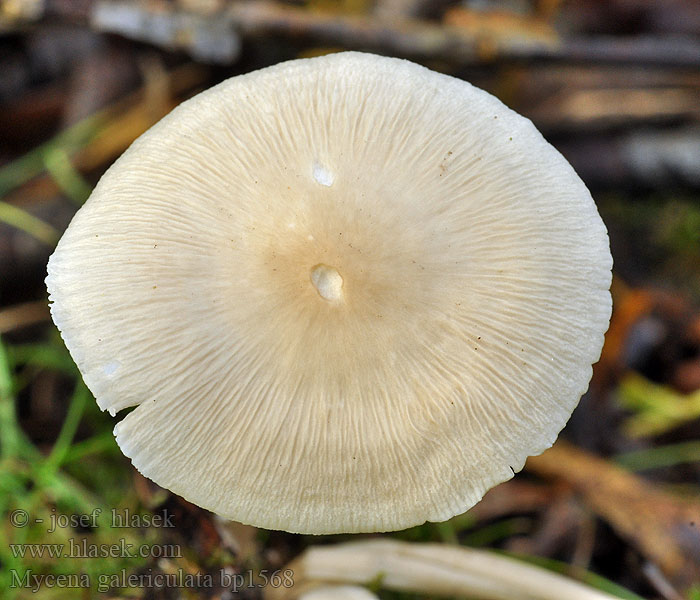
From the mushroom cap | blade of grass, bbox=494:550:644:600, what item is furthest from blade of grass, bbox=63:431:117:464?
blade of grass, bbox=494:550:644:600

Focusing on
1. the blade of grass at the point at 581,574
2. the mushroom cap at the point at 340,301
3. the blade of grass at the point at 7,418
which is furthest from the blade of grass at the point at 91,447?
the blade of grass at the point at 581,574

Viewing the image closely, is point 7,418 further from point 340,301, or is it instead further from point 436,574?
point 436,574

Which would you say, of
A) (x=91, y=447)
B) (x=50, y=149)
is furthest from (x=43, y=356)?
(x=50, y=149)

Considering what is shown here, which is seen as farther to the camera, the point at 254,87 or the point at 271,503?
the point at 254,87

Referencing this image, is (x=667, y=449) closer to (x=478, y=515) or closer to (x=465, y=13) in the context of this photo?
(x=478, y=515)

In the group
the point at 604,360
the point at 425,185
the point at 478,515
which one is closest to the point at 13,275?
the point at 425,185

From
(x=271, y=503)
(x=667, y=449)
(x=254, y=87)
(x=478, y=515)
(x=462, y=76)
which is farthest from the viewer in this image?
(x=462, y=76)
